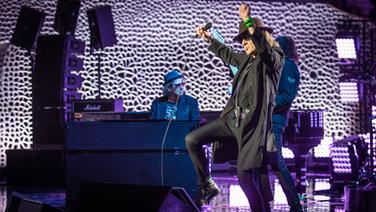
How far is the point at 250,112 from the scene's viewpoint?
5457mm

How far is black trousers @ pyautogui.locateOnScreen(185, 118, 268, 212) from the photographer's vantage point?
5469 mm

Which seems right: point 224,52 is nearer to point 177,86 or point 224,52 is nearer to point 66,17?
point 177,86

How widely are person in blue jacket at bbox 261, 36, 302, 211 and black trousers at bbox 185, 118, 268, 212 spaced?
20 cm

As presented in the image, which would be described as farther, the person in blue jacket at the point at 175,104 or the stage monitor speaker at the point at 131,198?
the person in blue jacket at the point at 175,104

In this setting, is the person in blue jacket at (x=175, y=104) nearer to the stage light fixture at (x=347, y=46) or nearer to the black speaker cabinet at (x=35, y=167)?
the black speaker cabinet at (x=35, y=167)

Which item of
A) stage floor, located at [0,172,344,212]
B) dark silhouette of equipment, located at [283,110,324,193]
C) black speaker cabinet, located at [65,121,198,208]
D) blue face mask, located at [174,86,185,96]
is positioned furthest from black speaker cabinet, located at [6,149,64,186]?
black speaker cabinet, located at [65,121,198,208]

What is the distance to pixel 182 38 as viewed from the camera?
12117mm

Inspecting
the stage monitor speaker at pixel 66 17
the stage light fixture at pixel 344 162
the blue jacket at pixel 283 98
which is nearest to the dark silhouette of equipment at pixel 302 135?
the stage light fixture at pixel 344 162

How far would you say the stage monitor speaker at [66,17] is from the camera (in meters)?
10.3

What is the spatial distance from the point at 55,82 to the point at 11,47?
229cm

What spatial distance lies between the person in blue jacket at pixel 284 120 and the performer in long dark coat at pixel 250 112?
0.38m

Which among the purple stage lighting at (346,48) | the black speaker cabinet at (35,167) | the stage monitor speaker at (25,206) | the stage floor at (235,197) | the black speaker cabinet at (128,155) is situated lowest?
the stage floor at (235,197)

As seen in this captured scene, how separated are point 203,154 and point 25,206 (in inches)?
66.0

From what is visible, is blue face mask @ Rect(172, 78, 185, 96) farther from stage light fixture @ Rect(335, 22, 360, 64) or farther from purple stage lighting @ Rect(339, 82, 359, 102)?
purple stage lighting @ Rect(339, 82, 359, 102)
